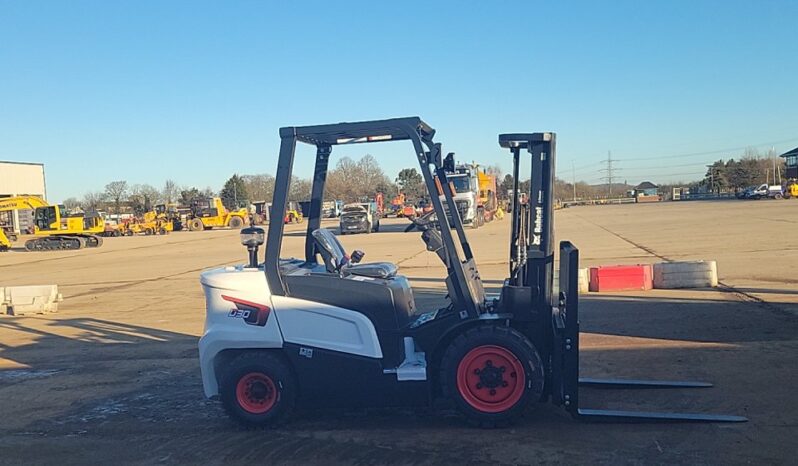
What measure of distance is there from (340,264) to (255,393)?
1355 millimetres

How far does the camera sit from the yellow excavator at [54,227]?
39.3m

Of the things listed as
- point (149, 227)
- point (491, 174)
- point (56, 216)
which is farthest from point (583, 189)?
point (56, 216)

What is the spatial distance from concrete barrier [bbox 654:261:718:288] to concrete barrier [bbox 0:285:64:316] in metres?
12.6

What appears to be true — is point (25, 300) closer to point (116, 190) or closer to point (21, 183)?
point (21, 183)

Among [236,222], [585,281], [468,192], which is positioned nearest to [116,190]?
[236,222]

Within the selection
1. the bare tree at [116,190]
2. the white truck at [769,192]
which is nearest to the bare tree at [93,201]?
the bare tree at [116,190]

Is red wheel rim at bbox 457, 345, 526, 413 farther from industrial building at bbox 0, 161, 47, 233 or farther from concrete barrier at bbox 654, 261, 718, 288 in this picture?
industrial building at bbox 0, 161, 47, 233

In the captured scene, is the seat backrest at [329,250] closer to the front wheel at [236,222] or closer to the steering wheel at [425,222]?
the steering wheel at [425,222]

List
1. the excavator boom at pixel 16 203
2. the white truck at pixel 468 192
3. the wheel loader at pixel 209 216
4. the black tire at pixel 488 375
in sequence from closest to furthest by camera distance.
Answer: the black tire at pixel 488 375 → the white truck at pixel 468 192 → the excavator boom at pixel 16 203 → the wheel loader at pixel 209 216

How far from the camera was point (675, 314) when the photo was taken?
1023 centimetres

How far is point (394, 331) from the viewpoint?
5781mm

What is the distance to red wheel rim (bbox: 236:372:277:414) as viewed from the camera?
5.84m

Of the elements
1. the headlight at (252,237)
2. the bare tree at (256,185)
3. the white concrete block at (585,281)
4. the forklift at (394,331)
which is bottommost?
the white concrete block at (585,281)

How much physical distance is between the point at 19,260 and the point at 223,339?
32907 millimetres
